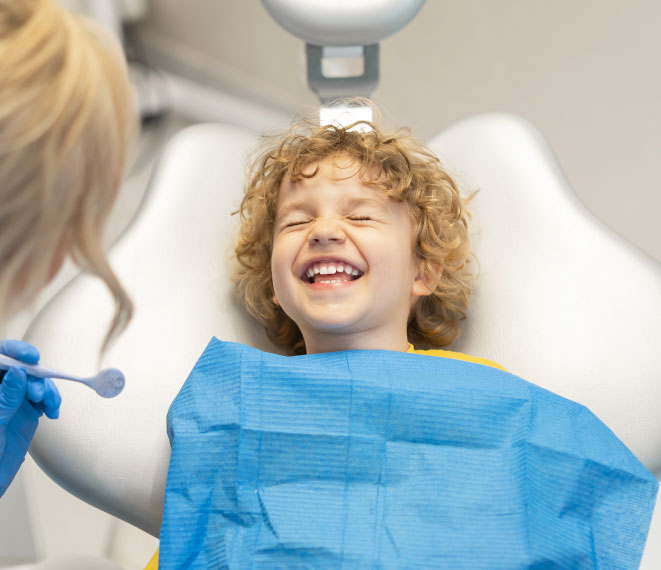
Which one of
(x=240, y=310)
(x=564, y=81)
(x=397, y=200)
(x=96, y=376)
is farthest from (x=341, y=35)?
(x=564, y=81)

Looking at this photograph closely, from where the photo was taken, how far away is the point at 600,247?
1.02m

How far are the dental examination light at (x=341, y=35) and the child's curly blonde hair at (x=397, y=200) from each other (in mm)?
67

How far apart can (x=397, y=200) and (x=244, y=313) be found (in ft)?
0.80

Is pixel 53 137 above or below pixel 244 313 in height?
above

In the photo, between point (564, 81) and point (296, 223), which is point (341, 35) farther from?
point (564, 81)

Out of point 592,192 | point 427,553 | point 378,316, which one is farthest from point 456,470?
point 592,192

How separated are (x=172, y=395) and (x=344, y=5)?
1.70 ft

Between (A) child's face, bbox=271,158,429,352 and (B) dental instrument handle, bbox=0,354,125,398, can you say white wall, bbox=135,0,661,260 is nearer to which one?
(A) child's face, bbox=271,158,429,352

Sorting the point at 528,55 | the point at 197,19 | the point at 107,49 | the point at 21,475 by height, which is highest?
the point at 197,19

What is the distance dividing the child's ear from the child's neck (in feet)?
0.25

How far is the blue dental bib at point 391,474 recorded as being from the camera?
2.55ft

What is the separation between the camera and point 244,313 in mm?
1076

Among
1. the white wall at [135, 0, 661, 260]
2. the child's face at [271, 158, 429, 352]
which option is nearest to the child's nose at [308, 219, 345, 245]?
the child's face at [271, 158, 429, 352]

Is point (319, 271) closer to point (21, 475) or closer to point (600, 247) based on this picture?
point (600, 247)
